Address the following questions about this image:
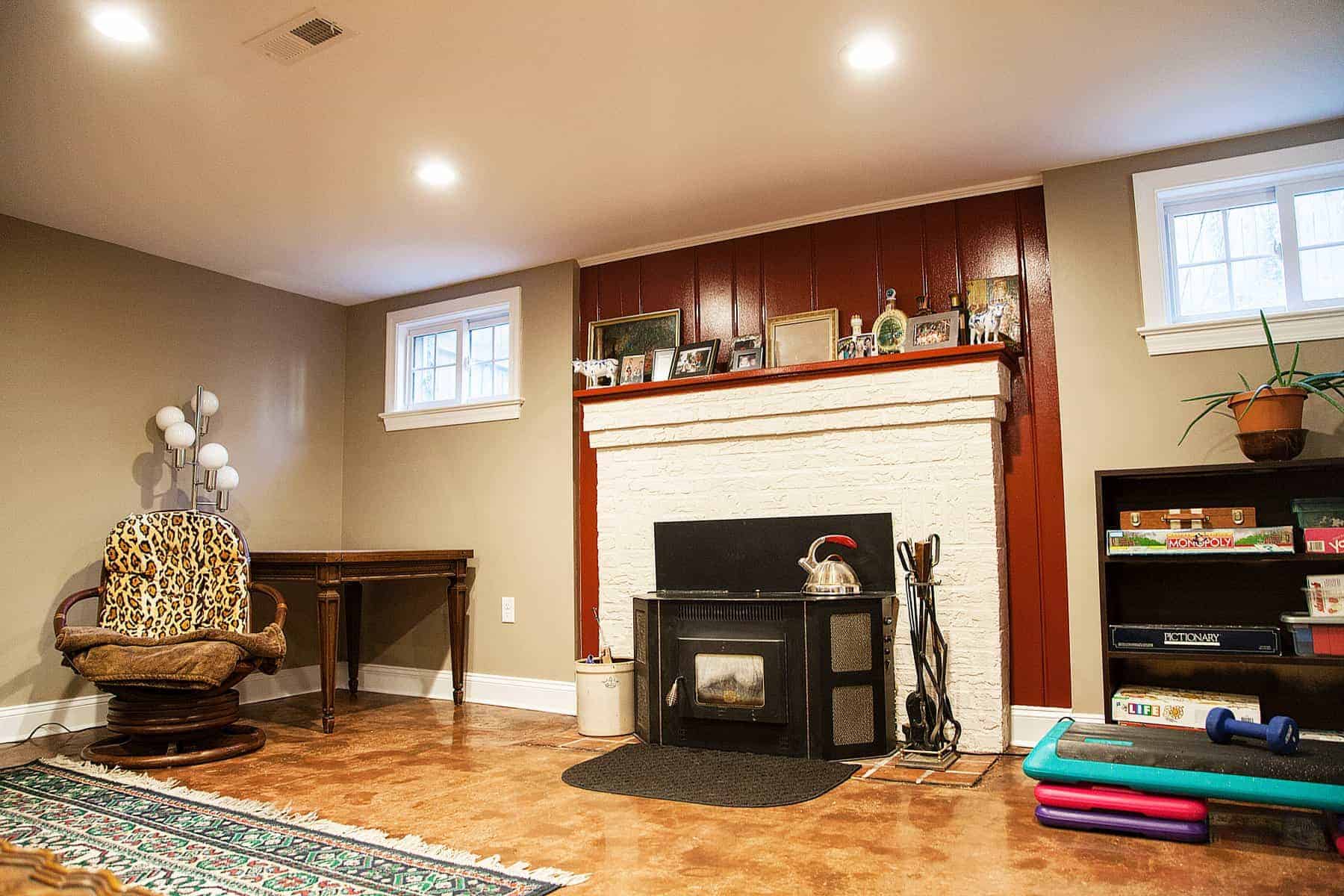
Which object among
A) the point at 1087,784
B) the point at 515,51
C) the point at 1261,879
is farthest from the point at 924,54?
the point at 1261,879

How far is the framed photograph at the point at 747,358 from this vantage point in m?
4.12

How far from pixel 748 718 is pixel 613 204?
89.8 inches

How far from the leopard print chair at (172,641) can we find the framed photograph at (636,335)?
77.9 inches

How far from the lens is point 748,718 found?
3377 millimetres

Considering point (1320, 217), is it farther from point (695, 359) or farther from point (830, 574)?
point (695, 359)

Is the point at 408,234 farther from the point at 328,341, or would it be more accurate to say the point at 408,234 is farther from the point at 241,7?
the point at 241,7

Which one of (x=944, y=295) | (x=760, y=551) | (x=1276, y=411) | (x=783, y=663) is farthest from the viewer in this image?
(x=760, y=551)

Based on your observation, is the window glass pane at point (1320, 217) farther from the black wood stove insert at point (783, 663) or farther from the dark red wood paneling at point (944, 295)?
the black wood stove insert at point (783, 663)

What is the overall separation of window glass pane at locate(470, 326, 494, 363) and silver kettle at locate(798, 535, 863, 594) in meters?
2.39

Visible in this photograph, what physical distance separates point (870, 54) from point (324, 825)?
9.33ft

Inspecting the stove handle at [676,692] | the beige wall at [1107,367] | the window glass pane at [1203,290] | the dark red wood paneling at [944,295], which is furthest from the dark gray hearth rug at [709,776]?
the window glass pane at [1203,290]

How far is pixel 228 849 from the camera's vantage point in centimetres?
237

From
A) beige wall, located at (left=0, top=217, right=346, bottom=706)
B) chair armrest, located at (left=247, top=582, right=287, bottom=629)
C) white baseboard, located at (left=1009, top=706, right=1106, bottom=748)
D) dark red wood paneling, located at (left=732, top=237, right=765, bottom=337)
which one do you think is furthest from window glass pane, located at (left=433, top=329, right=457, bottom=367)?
white baseboard, located at (left=1009, top=706, right=1106, bottom=748)

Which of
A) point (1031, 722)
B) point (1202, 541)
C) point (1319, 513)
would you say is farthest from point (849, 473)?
point (1319, 513)
